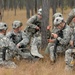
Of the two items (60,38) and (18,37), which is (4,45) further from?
(60,38)

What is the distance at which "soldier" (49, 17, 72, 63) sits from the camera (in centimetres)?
750

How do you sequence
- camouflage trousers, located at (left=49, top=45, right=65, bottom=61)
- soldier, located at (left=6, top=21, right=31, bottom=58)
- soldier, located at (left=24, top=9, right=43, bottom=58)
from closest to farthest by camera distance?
camouflage trousers, located at (left=49, top=45, right=65, bottom=61), soldier, located at (left=6, top=21, right=31, bottom=58), soldier, located at (left=24, top=9, right=43, bottom=58)

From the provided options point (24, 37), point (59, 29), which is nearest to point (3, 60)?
point (24, 37)

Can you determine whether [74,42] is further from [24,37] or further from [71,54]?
[24,37]

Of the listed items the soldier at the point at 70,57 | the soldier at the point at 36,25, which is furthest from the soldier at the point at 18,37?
the soldier at the point at 70,57

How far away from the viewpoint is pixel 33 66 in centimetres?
742

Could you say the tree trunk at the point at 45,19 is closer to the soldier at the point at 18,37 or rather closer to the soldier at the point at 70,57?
the soldier at the point at 18,37

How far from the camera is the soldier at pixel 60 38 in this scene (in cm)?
750

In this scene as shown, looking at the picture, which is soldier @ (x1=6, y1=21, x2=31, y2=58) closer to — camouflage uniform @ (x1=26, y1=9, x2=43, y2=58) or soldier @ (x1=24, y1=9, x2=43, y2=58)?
camouflage uniform @ (x1=26, y1=9, x2=43, y2=58)

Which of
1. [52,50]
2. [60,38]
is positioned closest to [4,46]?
[52,50]

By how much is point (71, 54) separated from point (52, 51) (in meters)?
0.86

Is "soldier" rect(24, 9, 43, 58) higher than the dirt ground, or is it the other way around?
"soldier" rect(24, 9, 43, 58)

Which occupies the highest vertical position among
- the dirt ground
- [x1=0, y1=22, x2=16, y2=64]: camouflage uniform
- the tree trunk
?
the tree trunk

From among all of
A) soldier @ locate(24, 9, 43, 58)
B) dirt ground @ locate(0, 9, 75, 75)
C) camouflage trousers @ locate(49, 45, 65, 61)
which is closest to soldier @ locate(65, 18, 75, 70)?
dirt ground @ locate(0, 9, 75, 75)
